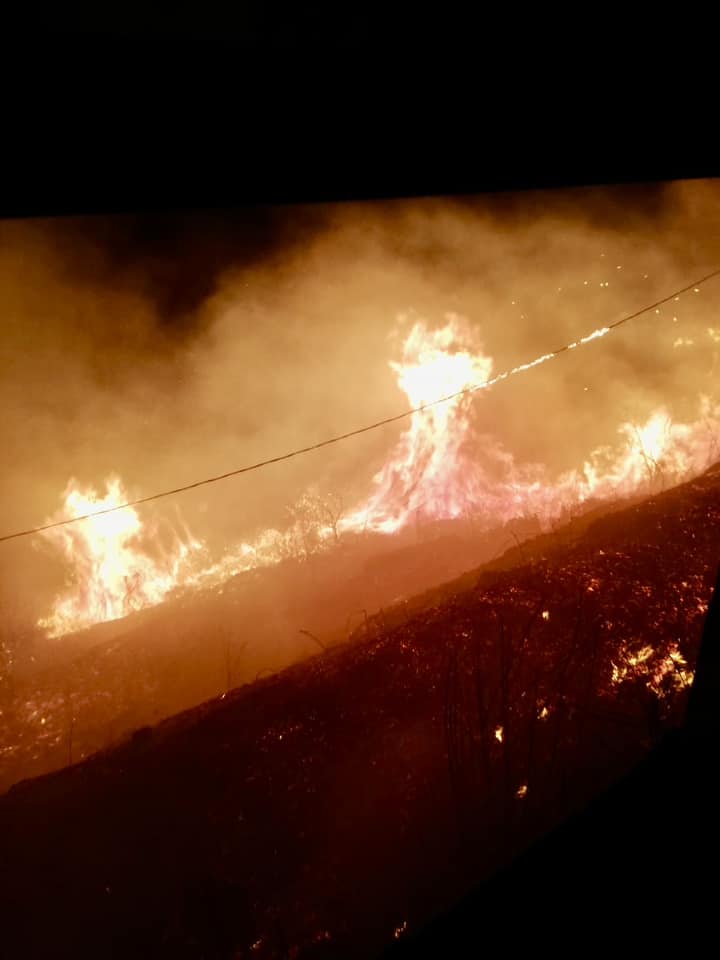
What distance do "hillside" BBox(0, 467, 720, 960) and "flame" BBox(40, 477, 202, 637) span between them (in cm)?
2110

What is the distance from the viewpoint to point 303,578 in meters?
24.5

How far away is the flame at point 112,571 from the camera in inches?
1105

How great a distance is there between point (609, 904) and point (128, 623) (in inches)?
1196

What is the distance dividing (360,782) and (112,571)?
89.2 ft

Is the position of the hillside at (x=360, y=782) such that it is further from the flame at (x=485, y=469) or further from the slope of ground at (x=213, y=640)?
the flame at (x=485, y=469)

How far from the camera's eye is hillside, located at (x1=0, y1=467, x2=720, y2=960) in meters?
4.93

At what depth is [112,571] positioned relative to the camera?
28.5m

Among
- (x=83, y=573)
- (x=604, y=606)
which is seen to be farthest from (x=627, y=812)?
(x=83, y=573)

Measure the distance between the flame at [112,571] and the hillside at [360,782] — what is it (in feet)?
69.2

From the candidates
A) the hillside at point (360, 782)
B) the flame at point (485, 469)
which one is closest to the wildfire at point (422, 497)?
the flame at point (485, 469)

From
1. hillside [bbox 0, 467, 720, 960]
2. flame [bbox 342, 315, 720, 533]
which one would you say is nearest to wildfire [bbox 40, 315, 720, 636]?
flame [bbox 342, 315, 720, 533]

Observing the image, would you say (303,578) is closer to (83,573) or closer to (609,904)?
(83,573)

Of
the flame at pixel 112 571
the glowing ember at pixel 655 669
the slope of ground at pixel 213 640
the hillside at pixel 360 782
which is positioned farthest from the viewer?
the flame at pixel 112 571

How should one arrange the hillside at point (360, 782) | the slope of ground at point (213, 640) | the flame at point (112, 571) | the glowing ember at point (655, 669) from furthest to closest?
the flame at point (112, 571) → the slope of ground at point (213, 640) → the glowing ember at point (655, 669) → the hillside at point (360, 782)
